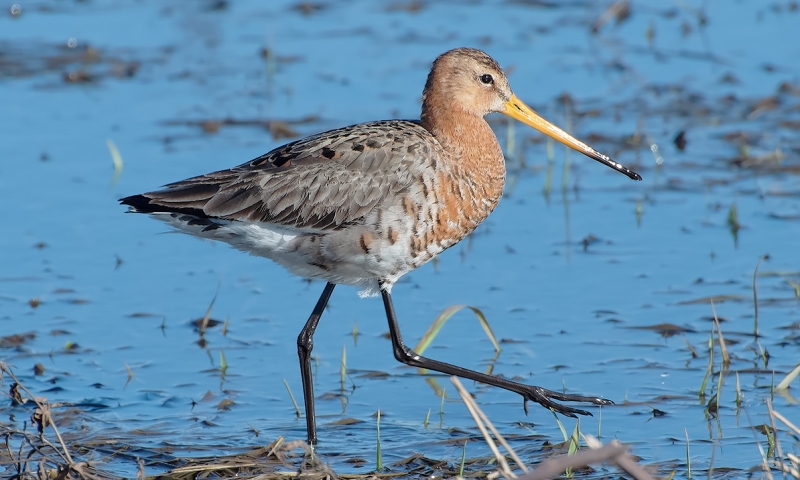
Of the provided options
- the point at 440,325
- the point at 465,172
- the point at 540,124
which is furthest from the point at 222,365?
the point at 540,124

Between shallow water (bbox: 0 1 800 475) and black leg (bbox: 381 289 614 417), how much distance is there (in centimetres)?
21

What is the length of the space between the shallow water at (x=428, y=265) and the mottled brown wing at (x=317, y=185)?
3.59 feet

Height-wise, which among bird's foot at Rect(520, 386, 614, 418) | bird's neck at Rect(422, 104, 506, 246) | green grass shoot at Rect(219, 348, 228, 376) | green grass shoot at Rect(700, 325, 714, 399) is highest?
bird's neck at Rect(422, 104, 506, 246)

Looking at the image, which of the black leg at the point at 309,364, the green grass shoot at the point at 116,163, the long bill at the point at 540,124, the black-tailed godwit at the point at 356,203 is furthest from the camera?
the green grass shoot at the point at 116,163

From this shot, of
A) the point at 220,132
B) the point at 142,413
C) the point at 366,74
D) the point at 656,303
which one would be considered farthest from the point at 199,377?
the point at 366,74

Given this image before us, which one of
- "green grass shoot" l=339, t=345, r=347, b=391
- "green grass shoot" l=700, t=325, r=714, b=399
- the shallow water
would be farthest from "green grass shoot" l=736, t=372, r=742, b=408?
"green grass shoot" l=339, t=345, r=347, b=391

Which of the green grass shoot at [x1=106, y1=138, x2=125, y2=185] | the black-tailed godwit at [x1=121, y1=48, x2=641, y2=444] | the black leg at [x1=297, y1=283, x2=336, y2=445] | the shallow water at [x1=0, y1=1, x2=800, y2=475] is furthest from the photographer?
the green grass shoot at [x1=106, y1=138, x2=125, y2=185]

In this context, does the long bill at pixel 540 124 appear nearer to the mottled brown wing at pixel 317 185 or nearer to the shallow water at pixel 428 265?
the mottled brown wing at pixel 317 185

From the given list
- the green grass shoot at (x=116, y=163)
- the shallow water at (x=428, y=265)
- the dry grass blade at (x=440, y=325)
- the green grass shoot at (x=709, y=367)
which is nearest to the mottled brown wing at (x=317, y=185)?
the dry grass blade at (x=440, y=325)

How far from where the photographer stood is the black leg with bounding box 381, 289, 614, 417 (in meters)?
6.29

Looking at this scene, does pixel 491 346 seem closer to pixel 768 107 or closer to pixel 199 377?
pixel 199 377

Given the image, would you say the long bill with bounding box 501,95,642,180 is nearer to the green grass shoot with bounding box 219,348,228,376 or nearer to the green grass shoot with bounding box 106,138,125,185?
the green grass shoot with bounding box 219,348,228,376

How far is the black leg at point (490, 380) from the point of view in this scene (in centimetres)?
629

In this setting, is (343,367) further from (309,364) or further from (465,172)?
(465,172)
